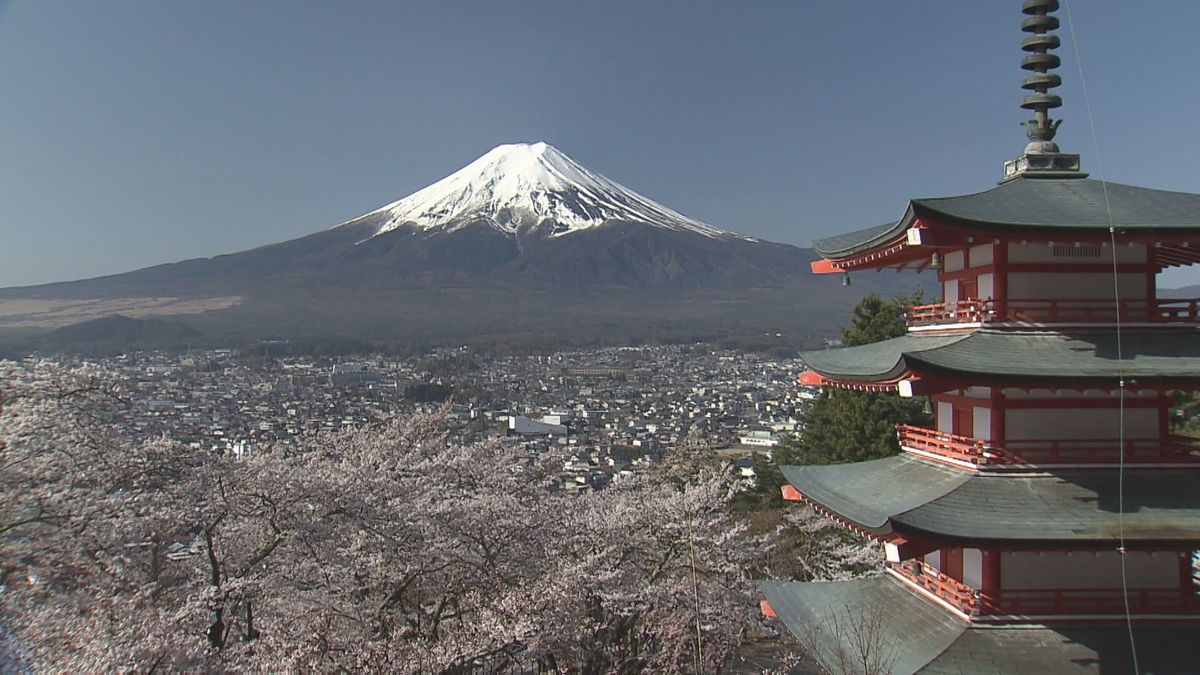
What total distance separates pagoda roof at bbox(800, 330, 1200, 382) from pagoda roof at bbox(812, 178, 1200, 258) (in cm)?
91

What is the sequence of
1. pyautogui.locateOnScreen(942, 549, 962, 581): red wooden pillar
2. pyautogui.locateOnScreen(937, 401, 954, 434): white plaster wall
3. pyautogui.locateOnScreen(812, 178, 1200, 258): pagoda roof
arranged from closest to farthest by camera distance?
pyautogui.locateOnScreen(812, 178, 1200, 258): pagoda roof < pyautogui.locateOnScreen(942, 549, 962, 581): red wooden pillar < pyautogui.locateOnScreen(937, 401, 954, 434): white plaster wall

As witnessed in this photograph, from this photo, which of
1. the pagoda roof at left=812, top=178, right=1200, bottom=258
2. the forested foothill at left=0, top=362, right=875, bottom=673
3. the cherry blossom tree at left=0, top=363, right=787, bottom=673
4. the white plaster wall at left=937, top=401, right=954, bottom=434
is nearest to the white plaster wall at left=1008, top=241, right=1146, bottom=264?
the pagoda roof at left=812, top=178, right=1200, bottom=258

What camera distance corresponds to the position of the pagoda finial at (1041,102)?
24.5 ft

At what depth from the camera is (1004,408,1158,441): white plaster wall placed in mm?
6918

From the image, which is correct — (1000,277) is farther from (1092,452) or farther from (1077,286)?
(1092,452)

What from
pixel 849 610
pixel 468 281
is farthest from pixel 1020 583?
pixel 468 281

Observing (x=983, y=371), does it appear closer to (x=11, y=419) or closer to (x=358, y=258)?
(x=11, y=419)

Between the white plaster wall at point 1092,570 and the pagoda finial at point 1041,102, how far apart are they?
3487mm

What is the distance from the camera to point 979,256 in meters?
7.38

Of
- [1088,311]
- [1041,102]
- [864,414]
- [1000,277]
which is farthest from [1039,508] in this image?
[864,414]

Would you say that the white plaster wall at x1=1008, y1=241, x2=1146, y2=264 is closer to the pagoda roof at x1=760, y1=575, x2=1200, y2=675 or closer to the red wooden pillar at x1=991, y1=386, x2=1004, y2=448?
the red wooden pillar at x1=991, y1=386, x2=1004, y2=448

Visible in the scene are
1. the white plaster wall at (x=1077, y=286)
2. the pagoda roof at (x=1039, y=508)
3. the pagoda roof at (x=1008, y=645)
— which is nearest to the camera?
the pagoda roof at (x=1039, y=508)

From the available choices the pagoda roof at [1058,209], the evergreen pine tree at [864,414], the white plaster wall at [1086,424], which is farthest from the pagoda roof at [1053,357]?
the evergreen pine tree at [864,414]

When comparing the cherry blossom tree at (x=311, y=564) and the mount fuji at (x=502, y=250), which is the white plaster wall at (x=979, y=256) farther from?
the mount fuji at (x=502, y=250)
